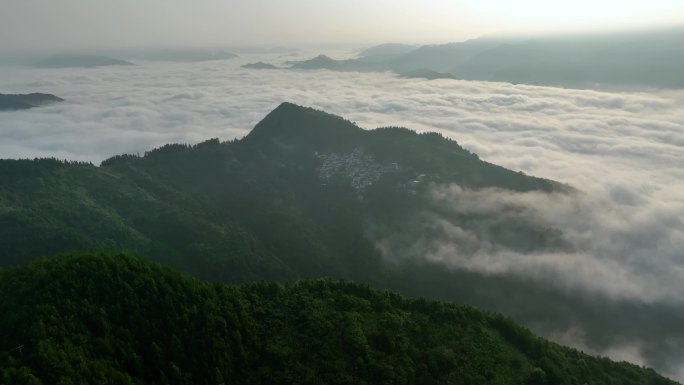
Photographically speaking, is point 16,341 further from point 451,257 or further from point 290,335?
point 451,257

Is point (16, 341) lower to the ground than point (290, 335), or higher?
higher

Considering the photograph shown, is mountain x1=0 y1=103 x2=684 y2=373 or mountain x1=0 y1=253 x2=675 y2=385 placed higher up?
mountain x1=0 y1=253 x2=675 y2=385

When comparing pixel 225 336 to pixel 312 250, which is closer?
pixel 225 336

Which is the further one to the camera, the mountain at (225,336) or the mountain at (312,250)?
the mountain at (312,250)

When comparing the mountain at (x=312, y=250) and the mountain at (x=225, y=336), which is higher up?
the mountain at (x=225, y=336)

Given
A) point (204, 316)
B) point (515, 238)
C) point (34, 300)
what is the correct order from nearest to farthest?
1. point (34, 300)
2. point (204, 316)
3. point (515, 238)

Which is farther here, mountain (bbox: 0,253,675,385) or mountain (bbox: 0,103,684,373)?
mountain (bbox: 0,103,684,373)

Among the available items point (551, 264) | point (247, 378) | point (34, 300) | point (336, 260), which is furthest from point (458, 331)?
point (551, 264)

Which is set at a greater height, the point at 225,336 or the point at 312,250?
Result: the point at 225,336
